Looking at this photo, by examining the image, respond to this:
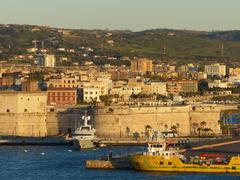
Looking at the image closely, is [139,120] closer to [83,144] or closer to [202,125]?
[202,125]

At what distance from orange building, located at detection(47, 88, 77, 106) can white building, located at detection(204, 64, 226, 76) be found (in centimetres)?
5913

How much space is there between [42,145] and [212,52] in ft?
354

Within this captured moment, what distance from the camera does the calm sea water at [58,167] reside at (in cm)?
5916

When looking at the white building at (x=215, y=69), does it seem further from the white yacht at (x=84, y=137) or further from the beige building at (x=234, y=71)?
the white yacht at (x=84, y=137)

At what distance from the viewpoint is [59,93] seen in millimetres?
98875

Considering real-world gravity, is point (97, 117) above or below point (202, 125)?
above

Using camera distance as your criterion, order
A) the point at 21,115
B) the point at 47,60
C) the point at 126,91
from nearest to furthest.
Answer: the point at 21,115 → the point at 126,91 → the point at 47,60

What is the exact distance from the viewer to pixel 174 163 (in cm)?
6125

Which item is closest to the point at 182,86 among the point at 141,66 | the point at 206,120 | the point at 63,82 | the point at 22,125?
the point at 141,66

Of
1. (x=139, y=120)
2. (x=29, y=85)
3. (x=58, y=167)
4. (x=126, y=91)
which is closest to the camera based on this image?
(x=58, y=167)

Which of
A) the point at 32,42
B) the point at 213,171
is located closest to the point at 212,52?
the point at 32,42

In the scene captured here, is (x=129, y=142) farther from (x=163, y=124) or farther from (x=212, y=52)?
(x=212, y=52)

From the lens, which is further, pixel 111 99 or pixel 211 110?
pixel 111 99

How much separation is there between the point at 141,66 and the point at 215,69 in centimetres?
1047
